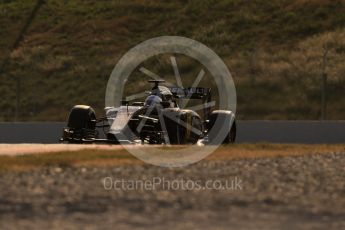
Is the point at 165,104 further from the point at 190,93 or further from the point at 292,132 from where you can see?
the point at 292,132

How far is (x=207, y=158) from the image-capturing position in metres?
21.2

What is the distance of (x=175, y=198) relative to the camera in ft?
43.0

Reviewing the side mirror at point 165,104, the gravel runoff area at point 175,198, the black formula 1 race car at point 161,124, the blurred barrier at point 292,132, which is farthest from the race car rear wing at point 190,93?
the gravel runoff area at point 175,198

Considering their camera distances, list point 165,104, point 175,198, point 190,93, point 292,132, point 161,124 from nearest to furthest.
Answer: point 175,198 < point 161,124 < point 165,104 < point 190,93 < point 292,132

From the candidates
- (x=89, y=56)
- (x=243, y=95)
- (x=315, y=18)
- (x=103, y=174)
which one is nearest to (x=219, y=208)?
(x=103, y=174)

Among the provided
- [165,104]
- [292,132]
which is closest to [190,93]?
[165,104]

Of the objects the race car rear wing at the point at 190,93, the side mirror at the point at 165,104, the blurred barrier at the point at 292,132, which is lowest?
the blurred barrier at the point at 292,132

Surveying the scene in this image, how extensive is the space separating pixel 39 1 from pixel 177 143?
52.1 meters

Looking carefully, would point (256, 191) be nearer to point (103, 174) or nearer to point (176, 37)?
point (103, 174)

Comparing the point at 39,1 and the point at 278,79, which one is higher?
the point at 39,1

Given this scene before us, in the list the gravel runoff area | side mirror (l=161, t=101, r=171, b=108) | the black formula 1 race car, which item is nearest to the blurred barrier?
the black formula 1 race car

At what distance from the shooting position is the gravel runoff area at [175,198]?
35.5 ft

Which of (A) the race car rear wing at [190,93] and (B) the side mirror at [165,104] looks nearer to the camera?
(B) the side mirror at [165,104]

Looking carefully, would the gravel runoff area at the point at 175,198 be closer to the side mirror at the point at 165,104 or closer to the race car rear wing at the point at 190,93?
the side mirror at the point at 165,104
